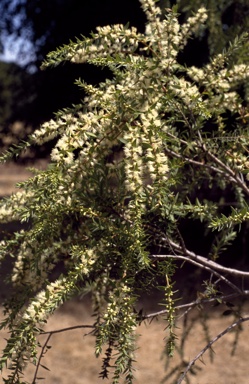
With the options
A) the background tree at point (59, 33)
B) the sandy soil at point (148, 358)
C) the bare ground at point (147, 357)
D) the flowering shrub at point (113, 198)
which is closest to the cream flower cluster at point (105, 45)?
the flowering shrub at point (113, 198)

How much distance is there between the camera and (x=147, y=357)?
532 centimetres

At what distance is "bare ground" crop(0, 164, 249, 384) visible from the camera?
486 centimetres

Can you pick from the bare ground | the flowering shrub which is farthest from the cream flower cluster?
the bare ground

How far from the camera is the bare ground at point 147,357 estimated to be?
15.9ft

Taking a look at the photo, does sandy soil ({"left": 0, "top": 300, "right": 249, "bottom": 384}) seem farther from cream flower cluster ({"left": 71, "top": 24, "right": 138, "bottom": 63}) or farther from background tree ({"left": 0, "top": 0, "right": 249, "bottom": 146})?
cream flower cluster ({"left": 71, "top": 24, "right": 138, "bottom": 63})

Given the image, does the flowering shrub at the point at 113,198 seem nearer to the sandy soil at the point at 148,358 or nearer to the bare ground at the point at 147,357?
the sandy soil at the point at 148,358

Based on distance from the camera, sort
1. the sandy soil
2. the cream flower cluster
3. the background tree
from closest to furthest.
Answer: the cream flower cluster < the sandy soil < the background tree

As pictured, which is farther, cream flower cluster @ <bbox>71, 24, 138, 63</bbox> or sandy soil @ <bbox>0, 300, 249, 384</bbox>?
sandy soil @ <bbox>0, 300, 249, 384</bbox>

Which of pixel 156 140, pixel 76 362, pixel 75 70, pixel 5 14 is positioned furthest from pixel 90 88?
pixel 5 14

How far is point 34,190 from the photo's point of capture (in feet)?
7.57

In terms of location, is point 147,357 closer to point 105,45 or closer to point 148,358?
point 148,358

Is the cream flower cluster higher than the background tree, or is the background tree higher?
the background tree

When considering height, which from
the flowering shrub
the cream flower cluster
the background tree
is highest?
the background tree

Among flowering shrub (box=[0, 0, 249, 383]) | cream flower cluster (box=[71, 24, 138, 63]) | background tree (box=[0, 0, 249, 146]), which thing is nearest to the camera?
flowering shrub (box=[0, 0, 249, 383])
